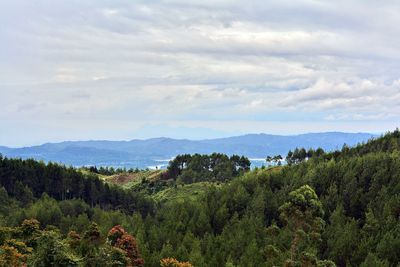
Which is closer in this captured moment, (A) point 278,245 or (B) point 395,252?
(B) point 395,252

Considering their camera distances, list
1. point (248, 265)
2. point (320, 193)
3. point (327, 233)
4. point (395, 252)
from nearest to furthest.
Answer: point (248, 265) < point (395, 252) < point (327, 233) < point (320, 193)

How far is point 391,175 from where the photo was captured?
475 feet

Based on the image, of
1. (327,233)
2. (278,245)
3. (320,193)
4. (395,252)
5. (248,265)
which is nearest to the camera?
(248,265)

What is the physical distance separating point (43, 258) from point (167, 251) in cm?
4617

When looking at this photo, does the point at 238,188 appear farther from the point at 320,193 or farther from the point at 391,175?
the point at 391,175

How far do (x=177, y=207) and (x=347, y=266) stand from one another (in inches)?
2788

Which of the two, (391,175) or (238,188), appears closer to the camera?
(391,175)

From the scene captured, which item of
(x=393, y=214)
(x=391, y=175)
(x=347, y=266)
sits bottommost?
(x=347, y=266)

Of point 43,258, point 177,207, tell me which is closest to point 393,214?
point 177,207

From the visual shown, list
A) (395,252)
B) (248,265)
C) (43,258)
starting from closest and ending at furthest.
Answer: (43,258), (248,265), (395,252)

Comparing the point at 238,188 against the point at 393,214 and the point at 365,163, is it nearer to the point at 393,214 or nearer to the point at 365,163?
the point at 365,163

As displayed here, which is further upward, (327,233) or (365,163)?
(365,163)

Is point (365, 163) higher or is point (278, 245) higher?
point (365, 163)

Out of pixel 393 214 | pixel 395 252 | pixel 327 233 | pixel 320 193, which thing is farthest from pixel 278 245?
pixel 320 193
